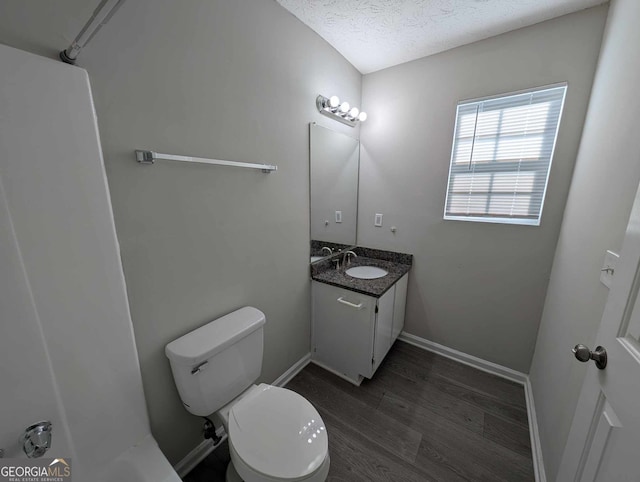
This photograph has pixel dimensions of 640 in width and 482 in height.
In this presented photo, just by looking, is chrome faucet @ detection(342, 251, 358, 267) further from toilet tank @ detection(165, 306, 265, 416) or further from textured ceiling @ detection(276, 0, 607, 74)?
textured ceiling @ detection(276, 0, 607, 74)

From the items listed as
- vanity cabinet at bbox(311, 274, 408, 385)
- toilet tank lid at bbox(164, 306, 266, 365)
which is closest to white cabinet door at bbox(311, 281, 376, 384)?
vanity cabinet at bbox(311, 274, 408, 385)

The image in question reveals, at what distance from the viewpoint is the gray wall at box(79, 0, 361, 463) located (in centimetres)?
91

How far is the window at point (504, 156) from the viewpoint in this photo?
1582 mm

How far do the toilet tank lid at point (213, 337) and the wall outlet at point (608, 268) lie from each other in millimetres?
1455

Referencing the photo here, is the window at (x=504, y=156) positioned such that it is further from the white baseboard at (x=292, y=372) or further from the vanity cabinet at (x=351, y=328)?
the white baseboard at (x=292, y=372)

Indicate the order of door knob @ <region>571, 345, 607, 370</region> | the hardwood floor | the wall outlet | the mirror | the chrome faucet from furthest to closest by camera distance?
1. the chrome faucet
2. the mirror
3. the hardwood floor
4. the wall outlet
5. door knob @ <region>571, 345, 607, 370</region>

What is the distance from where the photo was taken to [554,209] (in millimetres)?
1590

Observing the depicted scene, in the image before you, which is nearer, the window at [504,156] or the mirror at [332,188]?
the window at [504,156]

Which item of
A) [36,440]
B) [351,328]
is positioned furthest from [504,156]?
[36,440]

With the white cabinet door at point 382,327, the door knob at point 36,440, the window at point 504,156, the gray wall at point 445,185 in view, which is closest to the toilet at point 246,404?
the door knob at point 36,440

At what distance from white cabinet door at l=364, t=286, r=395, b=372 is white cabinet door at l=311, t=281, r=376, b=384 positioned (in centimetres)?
5

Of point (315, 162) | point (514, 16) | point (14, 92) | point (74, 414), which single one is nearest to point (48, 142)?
point (14, 92)

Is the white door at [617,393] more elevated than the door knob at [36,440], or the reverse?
the white door at [617,393]

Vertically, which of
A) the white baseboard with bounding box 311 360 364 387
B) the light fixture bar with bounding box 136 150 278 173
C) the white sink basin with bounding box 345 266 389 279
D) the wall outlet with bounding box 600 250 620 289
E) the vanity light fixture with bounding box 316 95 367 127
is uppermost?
the vanity light fixture with bounding box 316 95 367 127
